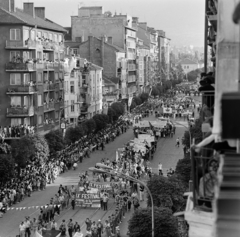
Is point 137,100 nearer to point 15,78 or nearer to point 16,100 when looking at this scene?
point 15,78

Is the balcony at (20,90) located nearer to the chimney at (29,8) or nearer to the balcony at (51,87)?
the balcony at (51,87)

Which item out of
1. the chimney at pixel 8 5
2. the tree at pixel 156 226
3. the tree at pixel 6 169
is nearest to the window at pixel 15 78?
the chimney at pixel 8 5

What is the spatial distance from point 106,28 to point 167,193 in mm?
111391

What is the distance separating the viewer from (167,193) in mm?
37719

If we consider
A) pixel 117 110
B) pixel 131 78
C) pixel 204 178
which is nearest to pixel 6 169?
pixel 204 178

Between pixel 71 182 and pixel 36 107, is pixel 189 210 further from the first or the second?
pixel 36 107

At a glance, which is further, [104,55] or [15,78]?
[104,55]

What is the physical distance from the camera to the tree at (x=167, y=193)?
123 feet

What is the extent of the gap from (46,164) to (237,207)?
5566 cm

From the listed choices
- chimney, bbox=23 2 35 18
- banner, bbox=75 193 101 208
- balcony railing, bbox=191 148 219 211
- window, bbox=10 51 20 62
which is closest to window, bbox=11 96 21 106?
window, bbox=10 51 20 62

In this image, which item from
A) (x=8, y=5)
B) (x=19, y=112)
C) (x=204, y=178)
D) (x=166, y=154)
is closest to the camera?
(x=204, y=178)

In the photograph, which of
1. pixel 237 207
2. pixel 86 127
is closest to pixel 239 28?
pixel 237 207

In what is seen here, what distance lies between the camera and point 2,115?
71.6 m

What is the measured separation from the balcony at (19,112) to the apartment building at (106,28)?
219ft
